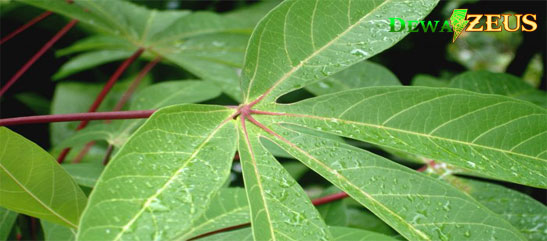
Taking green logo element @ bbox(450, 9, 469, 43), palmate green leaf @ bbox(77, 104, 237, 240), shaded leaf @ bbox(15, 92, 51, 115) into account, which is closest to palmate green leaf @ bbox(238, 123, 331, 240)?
palmate green leaf @ bbox(77, 104, 237, 240)

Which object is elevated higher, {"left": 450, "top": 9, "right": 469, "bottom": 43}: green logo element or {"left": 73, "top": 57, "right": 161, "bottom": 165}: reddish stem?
{"left": 73, "top": 57, "right": 161, "bottom": 165}: reddish stem

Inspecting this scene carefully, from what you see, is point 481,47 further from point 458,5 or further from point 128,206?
point 128,206

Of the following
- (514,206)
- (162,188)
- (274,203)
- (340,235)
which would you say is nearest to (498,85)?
(514,206)

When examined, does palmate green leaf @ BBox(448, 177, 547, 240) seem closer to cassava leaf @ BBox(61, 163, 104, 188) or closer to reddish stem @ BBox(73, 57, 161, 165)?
cassava leaf @ BBox(61, 163, 104, 188)

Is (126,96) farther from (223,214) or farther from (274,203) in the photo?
(274,203)

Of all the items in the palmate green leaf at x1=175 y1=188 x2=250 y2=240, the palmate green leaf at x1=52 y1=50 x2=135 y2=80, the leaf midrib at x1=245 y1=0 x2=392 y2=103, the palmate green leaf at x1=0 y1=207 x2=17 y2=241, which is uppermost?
the palmate green leaf at x1=52 y1=50 x2=135 y2=80

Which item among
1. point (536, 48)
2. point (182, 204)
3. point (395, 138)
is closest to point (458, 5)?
point (536, 48)
